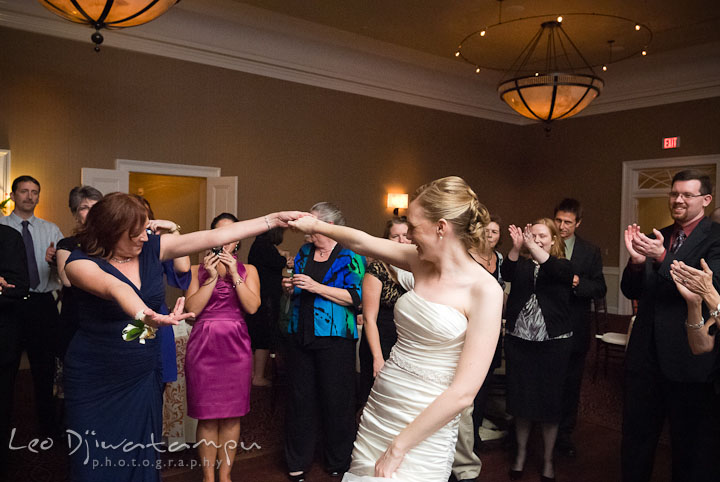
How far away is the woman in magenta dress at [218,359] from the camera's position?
3004 millimetres

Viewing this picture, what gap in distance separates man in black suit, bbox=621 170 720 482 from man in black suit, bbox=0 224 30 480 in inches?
120

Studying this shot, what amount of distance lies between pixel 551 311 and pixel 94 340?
8.14 ft

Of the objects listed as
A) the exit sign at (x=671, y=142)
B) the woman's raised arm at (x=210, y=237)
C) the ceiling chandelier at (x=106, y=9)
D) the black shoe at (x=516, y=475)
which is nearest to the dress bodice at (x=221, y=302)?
the woman's raised arm at (x=210, y=237)

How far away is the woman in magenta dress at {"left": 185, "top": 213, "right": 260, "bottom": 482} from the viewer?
3.00 metres

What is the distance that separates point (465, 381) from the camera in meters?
1.70

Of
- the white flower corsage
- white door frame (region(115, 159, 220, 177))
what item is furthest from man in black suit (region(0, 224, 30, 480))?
white door frame (region(115, 159, 220, 177))

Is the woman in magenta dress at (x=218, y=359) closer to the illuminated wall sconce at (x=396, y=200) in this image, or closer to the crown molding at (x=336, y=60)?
the crown molding at (x=336, y=60)

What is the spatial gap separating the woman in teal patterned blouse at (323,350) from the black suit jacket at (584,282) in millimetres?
1418

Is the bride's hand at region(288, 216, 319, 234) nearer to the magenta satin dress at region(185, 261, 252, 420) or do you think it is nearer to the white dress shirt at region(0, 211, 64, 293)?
the magenta satin dress at region(185, 261, 252, 420)

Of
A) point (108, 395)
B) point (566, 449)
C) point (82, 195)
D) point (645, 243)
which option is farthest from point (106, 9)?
point (566, 449)

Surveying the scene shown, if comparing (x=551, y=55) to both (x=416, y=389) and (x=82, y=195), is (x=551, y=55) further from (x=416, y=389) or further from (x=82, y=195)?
(x=416, y=389)

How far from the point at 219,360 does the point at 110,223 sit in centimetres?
112

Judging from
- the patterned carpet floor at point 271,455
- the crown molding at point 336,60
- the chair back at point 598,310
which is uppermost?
the crown molding at point 336,60

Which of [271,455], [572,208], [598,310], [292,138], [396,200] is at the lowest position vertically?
[271,455]
